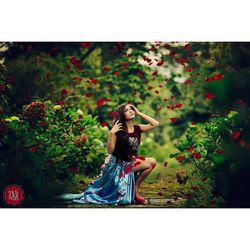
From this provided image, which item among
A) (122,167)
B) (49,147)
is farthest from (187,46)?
(49,147)

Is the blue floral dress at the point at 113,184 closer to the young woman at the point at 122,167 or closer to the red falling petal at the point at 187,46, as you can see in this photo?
the young woman at the point at 122,167

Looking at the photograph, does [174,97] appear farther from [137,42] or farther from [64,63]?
[64,63]

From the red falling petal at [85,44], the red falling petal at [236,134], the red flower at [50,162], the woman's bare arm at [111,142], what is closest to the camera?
the red falling petal at [236,134]

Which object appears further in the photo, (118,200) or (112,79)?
(112,79)

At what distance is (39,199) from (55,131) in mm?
873

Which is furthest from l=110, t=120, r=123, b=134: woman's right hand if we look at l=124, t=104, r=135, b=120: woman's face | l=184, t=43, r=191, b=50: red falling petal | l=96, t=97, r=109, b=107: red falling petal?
l=184, t=43, r=191, b=50: red falling petal

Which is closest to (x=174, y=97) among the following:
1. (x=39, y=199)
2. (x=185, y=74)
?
(x=185, y=74)

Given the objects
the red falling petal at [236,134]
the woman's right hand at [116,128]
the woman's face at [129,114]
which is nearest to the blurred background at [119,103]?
the red falling petal at [236,134]

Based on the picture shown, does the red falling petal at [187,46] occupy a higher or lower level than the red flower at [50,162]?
higher

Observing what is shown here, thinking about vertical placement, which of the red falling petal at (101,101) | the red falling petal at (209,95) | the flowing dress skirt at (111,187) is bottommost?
the flowing dress skirt at (111,187)

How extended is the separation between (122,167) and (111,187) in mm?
278

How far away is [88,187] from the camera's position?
7.57 meters

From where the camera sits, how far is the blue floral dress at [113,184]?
742 centimetres

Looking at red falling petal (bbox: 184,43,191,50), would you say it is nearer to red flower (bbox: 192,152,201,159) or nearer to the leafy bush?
red flower (bbox: 192,152,201,159)
